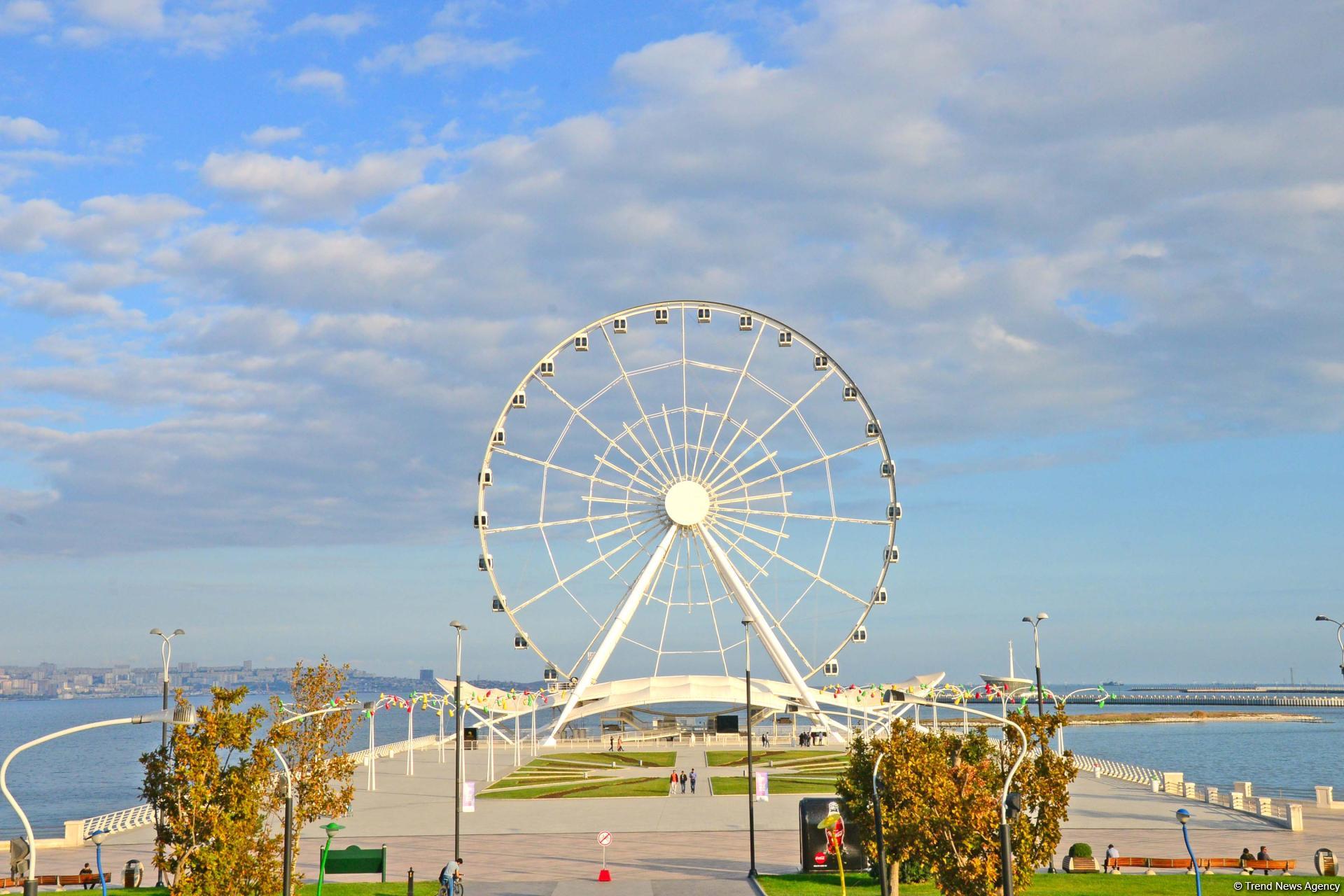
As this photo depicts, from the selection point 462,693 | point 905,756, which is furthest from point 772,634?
point 905,756

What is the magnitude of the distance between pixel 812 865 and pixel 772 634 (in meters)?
32.6

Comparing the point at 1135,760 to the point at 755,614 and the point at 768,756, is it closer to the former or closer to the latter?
the point at 768,756

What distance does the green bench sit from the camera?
119 ft

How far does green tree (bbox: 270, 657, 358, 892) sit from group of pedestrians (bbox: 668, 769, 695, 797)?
77.1 ft

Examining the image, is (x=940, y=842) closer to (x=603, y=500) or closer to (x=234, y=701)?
(x=234, y=701)

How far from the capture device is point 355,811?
5550 centimetres

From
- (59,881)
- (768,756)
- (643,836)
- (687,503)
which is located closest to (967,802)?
(643,836)

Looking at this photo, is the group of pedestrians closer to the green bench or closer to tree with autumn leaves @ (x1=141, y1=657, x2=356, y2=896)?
the green bench

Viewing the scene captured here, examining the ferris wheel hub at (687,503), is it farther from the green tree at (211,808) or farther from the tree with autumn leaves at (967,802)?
the green tree at (211,808)

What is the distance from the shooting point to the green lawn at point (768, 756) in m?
77.0

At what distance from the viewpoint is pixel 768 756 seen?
3127 inches

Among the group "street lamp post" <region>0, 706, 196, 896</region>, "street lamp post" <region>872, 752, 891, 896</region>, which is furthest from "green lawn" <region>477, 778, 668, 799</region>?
"street lamp post" <region>0, 706, 196, 896</region>

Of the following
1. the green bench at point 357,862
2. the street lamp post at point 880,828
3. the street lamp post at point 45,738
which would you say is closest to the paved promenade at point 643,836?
the green bench at point 357,862

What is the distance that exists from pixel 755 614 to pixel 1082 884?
33652mm
